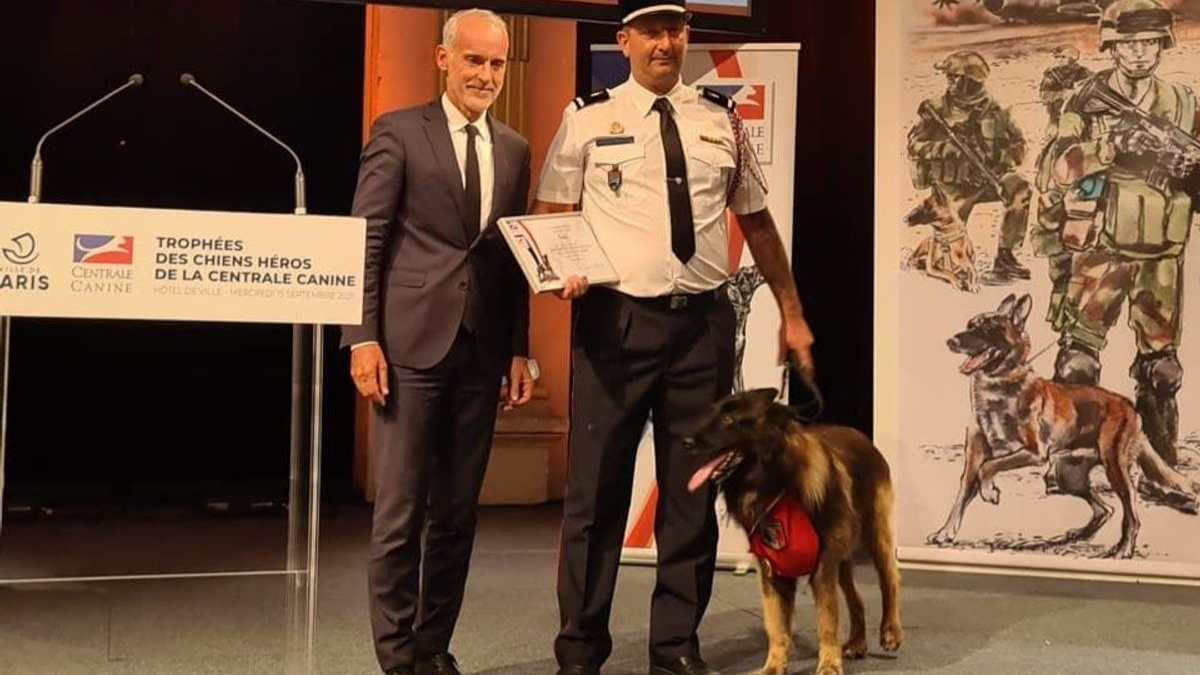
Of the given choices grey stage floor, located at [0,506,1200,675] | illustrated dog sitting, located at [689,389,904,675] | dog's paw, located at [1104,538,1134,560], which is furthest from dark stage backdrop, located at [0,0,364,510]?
dog's paw, located at [1104,538,1134,560]

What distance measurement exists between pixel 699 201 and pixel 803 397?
2.89 m

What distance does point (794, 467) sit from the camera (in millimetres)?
2709

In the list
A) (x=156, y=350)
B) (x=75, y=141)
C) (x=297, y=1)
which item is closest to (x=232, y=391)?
(x=156, y=350)

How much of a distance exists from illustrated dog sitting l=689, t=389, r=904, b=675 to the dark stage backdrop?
330cm

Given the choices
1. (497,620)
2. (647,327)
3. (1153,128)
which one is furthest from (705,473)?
(1153,128)

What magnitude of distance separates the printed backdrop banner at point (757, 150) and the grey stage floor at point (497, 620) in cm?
72

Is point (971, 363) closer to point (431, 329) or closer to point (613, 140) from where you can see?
point (613, 140)

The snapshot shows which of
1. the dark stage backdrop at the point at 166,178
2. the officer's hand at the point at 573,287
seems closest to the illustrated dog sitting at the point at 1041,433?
the officer's hand at the point at 573,287

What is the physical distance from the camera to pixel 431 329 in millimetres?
2611

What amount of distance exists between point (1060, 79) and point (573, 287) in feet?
8.19

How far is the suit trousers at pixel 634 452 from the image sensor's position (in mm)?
2697

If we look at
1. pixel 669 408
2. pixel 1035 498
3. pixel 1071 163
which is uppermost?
pixel 1071 163

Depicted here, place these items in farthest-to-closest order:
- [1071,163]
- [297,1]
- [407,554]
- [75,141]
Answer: [297,1] < [75,141] < [1071,163] < [407,554]

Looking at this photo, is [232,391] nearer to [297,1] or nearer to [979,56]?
[297,1]
